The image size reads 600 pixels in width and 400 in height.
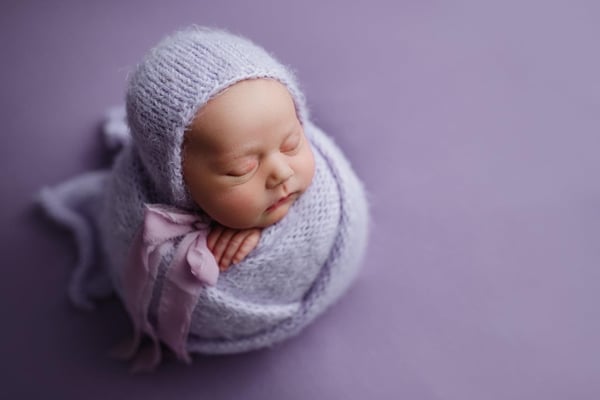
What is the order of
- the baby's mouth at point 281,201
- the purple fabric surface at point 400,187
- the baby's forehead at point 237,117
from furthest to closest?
1. the purple fabric surface at point 400,187
2. the baby's mouth at point 281,201
3. the baby's forehead at point 237,117

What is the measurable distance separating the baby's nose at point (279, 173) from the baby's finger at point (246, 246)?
10cm

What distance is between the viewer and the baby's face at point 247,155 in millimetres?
769

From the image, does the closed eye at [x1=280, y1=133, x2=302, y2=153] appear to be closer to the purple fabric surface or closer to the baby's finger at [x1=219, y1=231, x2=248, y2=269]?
the baby's finger at [x1=219, y1=231, x2=248, y2=269]

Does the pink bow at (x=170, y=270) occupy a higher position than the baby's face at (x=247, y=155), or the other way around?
the baby's face at (x=247, y=155)

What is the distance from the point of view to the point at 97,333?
1182mm

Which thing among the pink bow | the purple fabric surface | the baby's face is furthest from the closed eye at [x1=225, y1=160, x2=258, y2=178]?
the purple fabric surface

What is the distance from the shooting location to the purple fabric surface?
111 cm

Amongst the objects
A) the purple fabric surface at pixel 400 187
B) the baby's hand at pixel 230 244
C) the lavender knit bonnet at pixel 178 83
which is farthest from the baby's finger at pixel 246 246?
the purple fabric surface at pixel 400 187

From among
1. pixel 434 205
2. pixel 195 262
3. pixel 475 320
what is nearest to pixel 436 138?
pixel 434 205

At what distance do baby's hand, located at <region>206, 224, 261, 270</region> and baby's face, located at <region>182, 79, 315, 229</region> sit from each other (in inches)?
1.2

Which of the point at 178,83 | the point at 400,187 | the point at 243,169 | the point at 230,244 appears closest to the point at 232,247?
the point at 230,244

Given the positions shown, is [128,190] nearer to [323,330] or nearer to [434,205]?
[323,330]

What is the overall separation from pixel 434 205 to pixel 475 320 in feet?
0.71

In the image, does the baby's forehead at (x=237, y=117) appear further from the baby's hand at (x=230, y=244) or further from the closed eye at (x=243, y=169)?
the baby's hand at (x=230, y=244)
